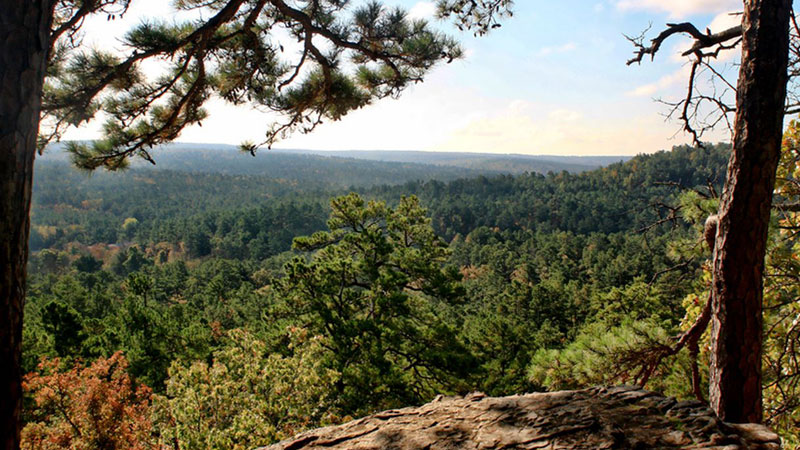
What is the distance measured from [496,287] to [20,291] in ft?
132

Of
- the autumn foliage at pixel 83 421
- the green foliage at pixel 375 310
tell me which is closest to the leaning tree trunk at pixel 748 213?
the green foliage at pixel 375 310

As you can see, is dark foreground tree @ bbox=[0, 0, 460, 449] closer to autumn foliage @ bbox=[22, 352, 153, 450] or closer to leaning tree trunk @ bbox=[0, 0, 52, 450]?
leaning tree trunk @ bbox=[0, 0, 52, 450]

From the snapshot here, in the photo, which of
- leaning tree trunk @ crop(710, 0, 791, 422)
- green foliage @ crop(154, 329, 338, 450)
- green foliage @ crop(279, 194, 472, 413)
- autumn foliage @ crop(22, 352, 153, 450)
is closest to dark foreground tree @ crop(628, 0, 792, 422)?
leaning tree trunk @ crop(710, 0, 791, 422)

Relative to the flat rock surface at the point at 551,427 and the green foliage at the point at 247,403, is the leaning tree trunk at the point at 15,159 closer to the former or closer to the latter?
the flat rock surface at the point at 551,427

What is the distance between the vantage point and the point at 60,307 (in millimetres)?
14078

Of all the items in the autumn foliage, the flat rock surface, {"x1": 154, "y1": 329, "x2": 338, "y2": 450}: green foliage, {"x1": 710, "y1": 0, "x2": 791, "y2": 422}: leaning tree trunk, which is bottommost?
the autumn foliage

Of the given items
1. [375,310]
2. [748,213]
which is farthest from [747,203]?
[375,310]

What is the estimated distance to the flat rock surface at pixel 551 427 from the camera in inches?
72.7

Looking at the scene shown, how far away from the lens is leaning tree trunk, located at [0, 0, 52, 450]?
A: 1463 mm

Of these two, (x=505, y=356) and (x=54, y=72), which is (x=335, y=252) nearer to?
(x=54, y=72)

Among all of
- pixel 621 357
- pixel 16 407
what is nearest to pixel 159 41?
pixel 16 407

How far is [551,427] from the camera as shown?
200 cm

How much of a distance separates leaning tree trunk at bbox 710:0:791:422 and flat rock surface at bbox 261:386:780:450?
56 centimetres

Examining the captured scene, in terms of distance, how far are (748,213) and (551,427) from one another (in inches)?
61.2
